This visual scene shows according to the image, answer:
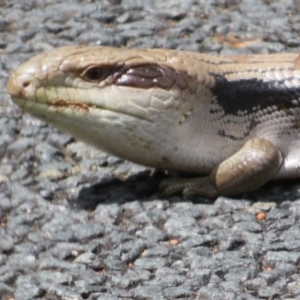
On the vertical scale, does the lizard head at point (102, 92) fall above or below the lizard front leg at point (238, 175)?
above

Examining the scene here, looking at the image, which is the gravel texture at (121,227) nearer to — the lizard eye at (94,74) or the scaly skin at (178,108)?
the scaly skin at (178,108)

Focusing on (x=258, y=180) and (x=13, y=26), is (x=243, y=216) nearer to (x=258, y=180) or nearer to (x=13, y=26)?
(x=258, y=180)

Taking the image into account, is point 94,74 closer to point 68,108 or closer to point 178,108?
point 68,108

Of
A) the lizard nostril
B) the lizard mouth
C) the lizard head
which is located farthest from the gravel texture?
the lizard nostril

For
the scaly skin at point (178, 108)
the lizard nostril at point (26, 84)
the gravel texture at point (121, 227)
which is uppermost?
the lizard nostril at point (26, 84)

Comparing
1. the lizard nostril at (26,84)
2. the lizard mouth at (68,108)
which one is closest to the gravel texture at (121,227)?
the lizard mouth at (68,108)

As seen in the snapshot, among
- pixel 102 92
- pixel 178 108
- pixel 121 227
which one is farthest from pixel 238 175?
pixel 102 92
